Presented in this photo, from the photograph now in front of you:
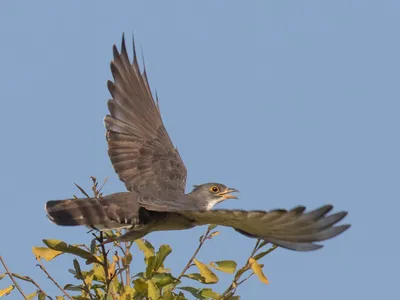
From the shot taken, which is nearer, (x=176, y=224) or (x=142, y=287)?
(x=142, y=287)

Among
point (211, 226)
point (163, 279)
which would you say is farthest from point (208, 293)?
point (211, 226)

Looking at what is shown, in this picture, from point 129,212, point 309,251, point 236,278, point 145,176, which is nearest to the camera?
point 236,278

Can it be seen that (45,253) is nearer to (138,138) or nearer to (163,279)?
(163,279)

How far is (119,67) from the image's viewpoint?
8.64 m

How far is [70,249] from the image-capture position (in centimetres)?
531

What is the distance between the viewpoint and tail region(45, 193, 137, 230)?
6.08 m

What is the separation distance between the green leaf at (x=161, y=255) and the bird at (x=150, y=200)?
1.13 feet

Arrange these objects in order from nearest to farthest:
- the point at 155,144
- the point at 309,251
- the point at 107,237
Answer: the point at 309,251, the point at 107,237, the point at 155,144

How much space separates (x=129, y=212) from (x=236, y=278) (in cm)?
166

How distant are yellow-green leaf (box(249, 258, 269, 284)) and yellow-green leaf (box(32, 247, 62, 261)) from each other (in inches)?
47.9

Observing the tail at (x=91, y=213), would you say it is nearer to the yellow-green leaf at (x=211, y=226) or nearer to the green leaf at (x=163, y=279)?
the yellow-green leaf at (x=211, y=226)

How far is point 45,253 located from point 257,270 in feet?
4.34

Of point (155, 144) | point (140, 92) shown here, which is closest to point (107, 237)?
point (155, 144)

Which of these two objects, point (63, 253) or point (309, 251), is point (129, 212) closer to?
point (63, 253)
